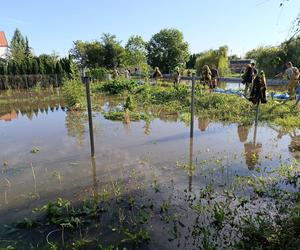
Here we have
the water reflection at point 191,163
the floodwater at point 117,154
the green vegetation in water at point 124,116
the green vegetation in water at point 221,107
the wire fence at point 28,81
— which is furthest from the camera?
the wire fence at point 28,81

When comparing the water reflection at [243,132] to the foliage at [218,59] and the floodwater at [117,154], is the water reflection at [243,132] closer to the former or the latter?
the floodwater at [117,154]

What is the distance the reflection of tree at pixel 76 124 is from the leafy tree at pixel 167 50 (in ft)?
116

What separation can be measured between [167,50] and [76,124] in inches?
1560

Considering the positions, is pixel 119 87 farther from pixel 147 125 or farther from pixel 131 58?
pixel 131 58

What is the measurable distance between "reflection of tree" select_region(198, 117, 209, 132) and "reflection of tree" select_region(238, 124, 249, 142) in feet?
3.61

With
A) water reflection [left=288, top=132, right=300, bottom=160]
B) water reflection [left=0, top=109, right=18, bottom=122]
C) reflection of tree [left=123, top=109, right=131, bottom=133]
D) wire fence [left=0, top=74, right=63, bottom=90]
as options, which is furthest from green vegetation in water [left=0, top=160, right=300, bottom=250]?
wire fence [left=0, top=74, right=63, bottom=90]

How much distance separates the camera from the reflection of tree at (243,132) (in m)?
7.74

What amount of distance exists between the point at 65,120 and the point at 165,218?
842cm

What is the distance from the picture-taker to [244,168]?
556 centimetres

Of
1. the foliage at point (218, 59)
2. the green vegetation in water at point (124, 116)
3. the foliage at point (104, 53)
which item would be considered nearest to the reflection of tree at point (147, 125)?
the green vegetation in water at point (124, 116)

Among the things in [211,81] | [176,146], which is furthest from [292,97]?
[176,146]

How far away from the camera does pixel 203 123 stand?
974 cm

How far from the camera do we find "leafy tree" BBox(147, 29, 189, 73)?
46.5 metres

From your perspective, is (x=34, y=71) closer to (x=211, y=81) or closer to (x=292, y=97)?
(x=211, y=81)
